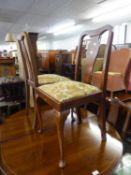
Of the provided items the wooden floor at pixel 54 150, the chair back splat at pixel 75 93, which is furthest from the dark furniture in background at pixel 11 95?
the chair back splat at pixel 75 93

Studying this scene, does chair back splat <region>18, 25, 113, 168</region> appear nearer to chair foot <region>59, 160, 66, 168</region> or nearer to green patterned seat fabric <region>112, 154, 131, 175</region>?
chair foot <region>59, 160, 66, 168</region>

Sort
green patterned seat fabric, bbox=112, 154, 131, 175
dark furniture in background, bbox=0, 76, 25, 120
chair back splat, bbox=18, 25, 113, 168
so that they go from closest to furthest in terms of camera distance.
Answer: chair back splat, bbox=18, 25, 113, 168 < green patterned seat fabric, bbox=112, 154, 131, 175 < dark furniture in background, bbox=0, 76, 25, 120

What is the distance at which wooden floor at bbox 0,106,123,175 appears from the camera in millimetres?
1013

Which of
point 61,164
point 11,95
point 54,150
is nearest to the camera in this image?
point 61,164

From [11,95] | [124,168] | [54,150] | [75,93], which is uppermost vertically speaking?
[75,93]

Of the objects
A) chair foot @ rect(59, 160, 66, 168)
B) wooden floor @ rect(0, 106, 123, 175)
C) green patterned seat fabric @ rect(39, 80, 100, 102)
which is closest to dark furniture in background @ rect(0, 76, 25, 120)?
wooden floor @ rect(0, 106, 123, 175)

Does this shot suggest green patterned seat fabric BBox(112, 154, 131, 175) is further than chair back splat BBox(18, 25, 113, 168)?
Yes

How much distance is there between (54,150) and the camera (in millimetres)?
1198

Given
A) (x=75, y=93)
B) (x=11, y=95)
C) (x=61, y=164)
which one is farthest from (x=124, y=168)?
(x=11, y=95)

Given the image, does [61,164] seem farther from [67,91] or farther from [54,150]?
→ [67,91]

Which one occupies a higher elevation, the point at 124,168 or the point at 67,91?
the point at 67,91

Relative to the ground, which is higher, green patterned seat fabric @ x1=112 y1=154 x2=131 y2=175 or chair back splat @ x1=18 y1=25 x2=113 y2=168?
chair back splat @ x1=18 y1=25 x2=113 y2=168

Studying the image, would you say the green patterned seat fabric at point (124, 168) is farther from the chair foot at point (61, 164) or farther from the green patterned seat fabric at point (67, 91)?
the green patterned seat fabric at point (67, 91)

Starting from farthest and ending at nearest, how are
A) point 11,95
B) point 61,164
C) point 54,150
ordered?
1. point 11,95
2. point 54,150
3. point 61,164
